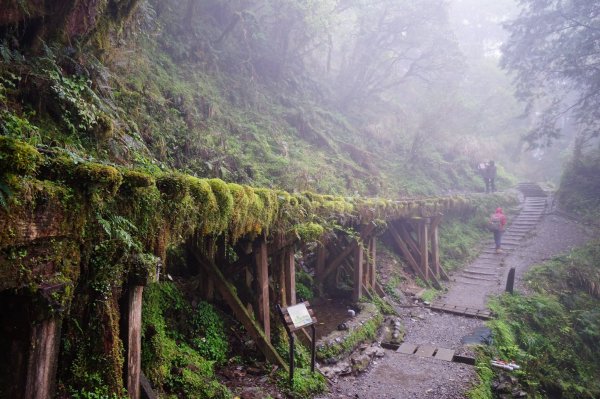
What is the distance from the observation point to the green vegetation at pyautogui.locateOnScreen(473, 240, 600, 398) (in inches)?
328

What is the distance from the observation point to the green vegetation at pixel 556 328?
27.3 ft

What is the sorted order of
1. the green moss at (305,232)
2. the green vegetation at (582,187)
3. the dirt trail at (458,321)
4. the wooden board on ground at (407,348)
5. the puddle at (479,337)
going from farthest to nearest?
1. the green vegetation at (582,187)
2. the puddle at (479,337)
3. the wooden board on ground at (407,348)
4. the dirt trail at (458,321)
5. the green moss at (305,232)

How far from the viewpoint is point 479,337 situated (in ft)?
29.0

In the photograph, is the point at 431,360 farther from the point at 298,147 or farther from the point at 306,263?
the point at 298,147

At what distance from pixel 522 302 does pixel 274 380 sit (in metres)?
9.29

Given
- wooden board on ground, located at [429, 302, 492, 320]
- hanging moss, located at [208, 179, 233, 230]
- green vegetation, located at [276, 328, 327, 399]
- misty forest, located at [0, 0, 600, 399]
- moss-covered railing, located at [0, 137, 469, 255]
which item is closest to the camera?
moss-covered railing, located at [0, 137, 469, 255]

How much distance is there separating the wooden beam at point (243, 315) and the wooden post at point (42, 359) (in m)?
3.05

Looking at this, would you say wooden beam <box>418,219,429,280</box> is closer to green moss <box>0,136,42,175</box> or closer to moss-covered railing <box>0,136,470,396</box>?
moss-covered railing <box>0,136,470,396</box>

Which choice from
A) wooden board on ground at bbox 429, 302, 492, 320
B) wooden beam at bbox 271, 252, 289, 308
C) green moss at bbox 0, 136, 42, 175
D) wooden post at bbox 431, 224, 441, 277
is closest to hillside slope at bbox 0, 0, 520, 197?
green moss at bbox 0, 136, 42, 175

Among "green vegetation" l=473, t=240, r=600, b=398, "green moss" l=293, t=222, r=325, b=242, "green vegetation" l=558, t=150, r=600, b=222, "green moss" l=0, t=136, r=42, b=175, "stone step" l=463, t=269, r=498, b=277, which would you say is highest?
"green vegetation" l=558, t=150, r=600, b=222

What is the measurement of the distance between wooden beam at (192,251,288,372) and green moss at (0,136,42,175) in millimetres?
3664

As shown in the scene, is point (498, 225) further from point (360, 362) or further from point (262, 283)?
point (262, 283)

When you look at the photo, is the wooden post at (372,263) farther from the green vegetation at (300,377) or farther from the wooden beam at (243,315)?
the wooden beam at (243,315)

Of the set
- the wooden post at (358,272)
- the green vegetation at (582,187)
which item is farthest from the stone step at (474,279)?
the green vegetation at (582,187)
